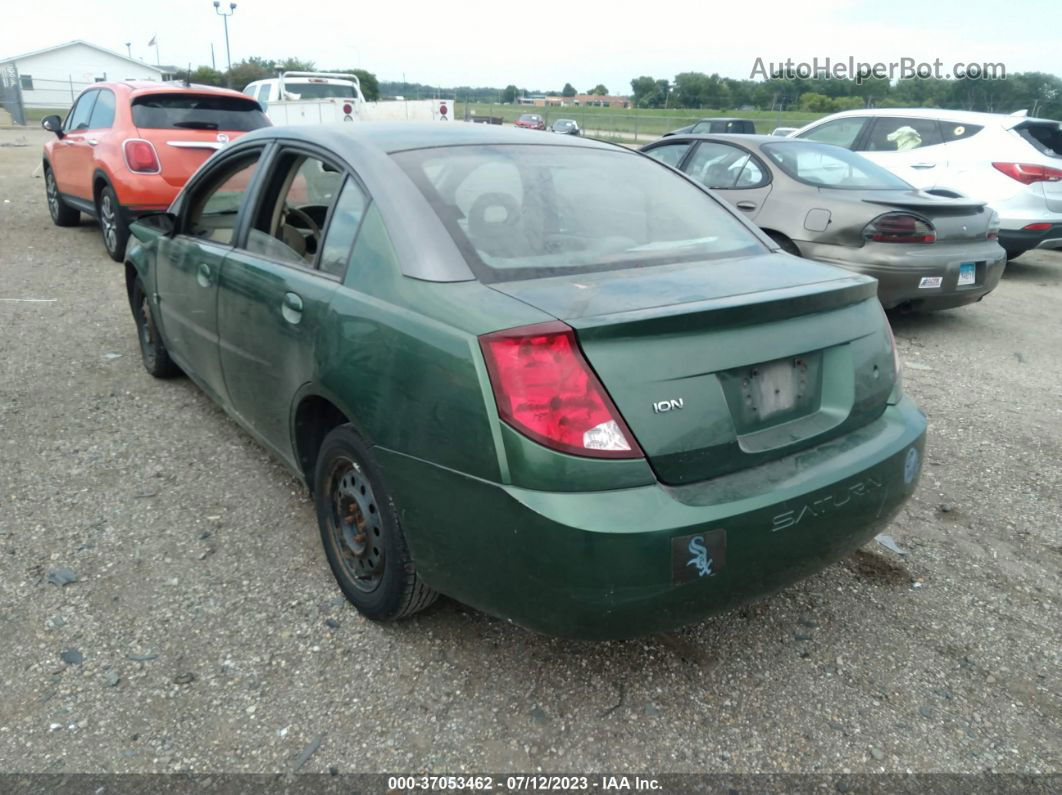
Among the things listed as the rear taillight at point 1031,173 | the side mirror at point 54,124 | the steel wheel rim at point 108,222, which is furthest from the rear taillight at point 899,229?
the side mirror at point 54,124

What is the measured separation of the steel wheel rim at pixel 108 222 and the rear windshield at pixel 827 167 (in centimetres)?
581

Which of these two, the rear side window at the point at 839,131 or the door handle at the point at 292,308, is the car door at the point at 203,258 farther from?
the rear side window at the point at 839,131

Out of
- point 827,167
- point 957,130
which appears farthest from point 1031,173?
point 827,167

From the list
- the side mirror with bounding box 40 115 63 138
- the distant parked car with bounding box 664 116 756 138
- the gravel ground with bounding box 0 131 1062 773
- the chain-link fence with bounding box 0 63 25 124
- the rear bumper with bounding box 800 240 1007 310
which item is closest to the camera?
the gravel ground with bounding box 0 131 1062 773

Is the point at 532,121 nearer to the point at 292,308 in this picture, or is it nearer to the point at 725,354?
the point at 292,308

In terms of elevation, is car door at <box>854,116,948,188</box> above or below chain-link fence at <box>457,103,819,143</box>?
below

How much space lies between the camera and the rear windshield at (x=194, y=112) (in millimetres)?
7480

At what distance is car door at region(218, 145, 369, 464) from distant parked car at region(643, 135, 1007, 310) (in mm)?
3762

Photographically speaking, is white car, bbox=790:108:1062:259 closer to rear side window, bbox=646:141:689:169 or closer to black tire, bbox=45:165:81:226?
rear side window, bbox=646:141:689:169

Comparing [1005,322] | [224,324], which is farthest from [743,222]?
[1005,322]

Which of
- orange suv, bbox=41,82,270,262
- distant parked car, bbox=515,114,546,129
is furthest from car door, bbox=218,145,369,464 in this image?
distant parked car, bbox=515,114,546,129

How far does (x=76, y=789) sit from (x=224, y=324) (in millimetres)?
1830

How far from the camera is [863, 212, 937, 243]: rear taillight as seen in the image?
5816 millimetres

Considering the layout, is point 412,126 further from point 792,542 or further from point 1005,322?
point 1005,322
